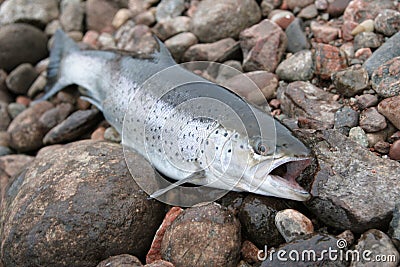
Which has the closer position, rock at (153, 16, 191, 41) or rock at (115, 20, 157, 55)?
rock at (115, 20, 157, 55)

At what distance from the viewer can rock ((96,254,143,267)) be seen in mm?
3244

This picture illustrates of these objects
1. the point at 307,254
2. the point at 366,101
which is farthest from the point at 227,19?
the point at 307,254

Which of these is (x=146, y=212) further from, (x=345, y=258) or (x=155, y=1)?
(x=155, y=1)

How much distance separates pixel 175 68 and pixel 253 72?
920 millimetres

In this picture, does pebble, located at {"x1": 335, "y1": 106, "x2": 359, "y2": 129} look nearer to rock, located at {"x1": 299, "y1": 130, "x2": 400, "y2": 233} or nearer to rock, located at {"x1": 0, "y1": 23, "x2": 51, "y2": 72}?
rock, located at {"x1": 299, "y1": 130, "x2": 400, "y2": 233}

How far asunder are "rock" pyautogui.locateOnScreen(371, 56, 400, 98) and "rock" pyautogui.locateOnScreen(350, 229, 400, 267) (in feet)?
4.71

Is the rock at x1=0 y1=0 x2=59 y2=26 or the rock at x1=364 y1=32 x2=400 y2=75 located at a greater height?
the rock at x1=364 y1=32 x2=400 y2=75

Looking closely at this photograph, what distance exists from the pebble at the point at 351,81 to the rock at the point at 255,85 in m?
0.68

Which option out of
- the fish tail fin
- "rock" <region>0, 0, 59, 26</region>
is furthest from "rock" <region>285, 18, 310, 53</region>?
"rock" <region>0, 0, 59, 26</region>

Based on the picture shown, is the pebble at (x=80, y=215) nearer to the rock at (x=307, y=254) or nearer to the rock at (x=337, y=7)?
the rock at (x=307, y=254)

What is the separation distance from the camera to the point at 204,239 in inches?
126

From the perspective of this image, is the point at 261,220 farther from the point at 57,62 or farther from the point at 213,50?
the point at 57,62

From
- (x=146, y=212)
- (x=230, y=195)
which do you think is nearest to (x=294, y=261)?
(x=230, y=195)

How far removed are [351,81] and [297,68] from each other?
0.65m
